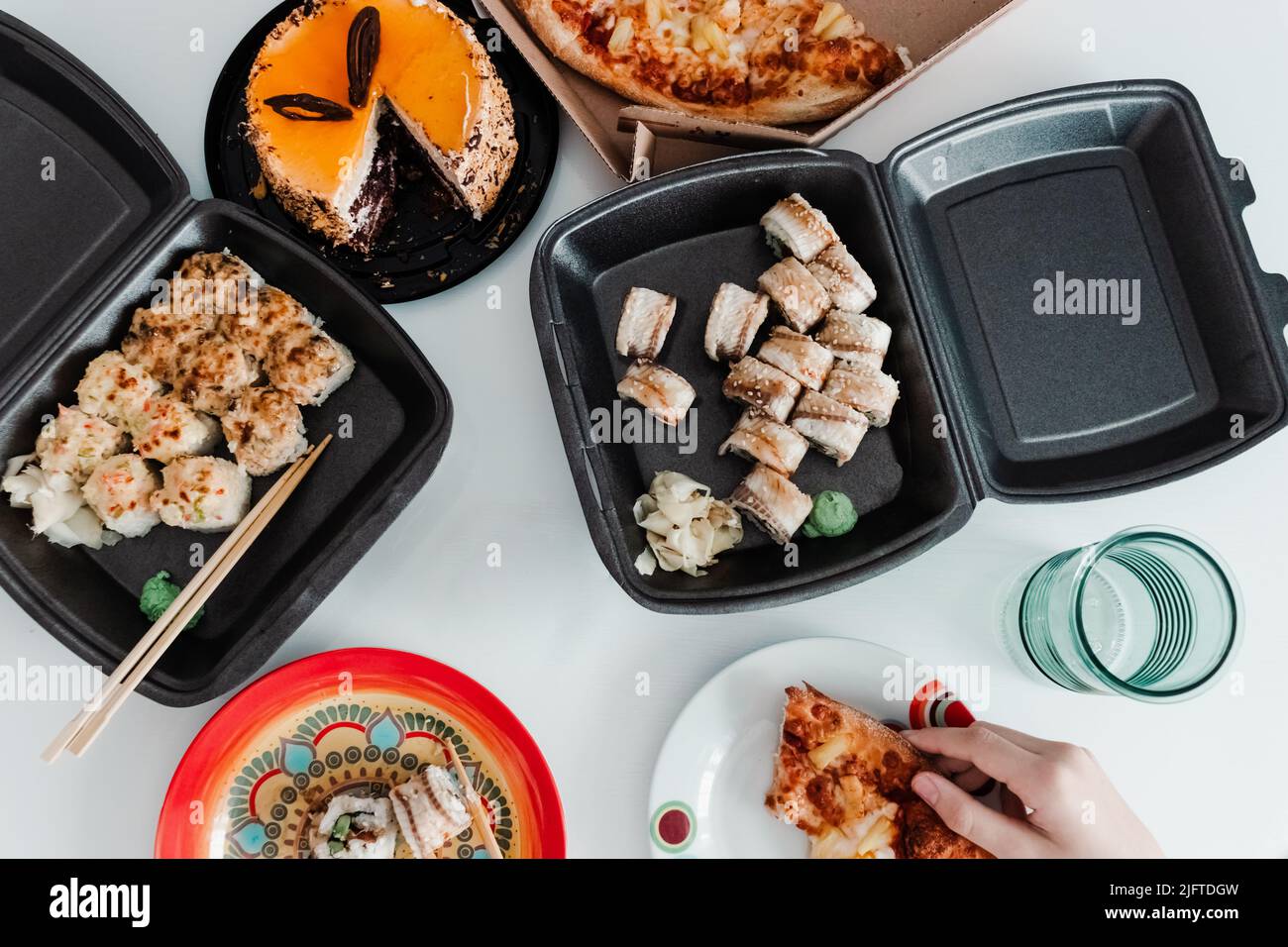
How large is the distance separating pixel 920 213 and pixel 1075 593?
83 cm

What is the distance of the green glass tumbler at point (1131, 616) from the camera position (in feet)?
5.74

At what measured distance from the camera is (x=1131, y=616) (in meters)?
1.92

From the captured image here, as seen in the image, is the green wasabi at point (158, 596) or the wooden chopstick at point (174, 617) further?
the green wasabi at point (158, 596)

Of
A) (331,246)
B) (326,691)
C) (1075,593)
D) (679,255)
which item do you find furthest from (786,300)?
(326,691)

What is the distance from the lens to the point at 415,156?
76.3 inches

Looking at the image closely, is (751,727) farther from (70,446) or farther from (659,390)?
(70,446)

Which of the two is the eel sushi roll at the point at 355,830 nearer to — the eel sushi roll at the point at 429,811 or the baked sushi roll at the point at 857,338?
the eel sushi roll at the point at 429,811

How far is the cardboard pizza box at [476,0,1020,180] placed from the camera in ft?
5.97

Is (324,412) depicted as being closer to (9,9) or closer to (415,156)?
(415,156)

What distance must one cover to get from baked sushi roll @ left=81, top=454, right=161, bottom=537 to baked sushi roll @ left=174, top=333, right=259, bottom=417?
0.17m

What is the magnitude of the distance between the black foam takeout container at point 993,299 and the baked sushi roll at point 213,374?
25.2 inches

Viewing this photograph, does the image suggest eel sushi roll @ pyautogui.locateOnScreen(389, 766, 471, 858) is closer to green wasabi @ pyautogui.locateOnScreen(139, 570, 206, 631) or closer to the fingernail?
green wasabi @ pyautogui.locateOnScreen(139, 570, 206, 631)

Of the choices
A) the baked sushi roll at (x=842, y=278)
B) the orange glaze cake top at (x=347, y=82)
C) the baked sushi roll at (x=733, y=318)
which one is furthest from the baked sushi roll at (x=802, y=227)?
the orange glaze cake top at (x=347, y=82)

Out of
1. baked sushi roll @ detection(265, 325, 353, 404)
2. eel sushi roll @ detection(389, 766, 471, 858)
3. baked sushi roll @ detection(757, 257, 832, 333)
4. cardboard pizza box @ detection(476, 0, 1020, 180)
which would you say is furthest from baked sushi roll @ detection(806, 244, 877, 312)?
eel sushi roll @ detection(389, 766, 471, 858)
